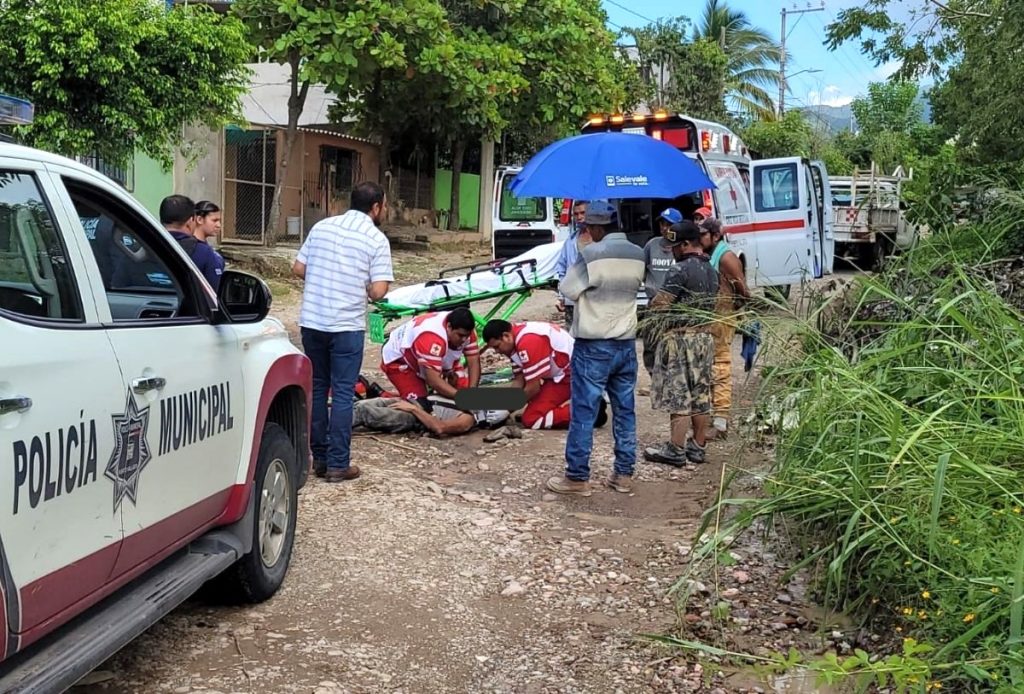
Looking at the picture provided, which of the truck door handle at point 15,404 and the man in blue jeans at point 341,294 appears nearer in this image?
the truck door handle at point 15,404

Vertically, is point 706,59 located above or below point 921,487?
above

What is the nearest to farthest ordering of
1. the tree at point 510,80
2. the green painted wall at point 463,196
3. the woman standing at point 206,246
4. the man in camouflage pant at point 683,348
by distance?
the woman standing at point 206,246 → the man in camouflage pant at point 683,348 → the tree at point 510,80 → the green painted wall at point 463,196

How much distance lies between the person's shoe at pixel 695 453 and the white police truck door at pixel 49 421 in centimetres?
451

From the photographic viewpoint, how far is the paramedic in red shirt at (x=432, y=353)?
7293 millimetres

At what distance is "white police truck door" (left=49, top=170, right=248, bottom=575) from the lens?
308cm

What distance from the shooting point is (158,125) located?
12172 mm

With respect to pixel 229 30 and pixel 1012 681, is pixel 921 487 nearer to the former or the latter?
pixel 1012 681

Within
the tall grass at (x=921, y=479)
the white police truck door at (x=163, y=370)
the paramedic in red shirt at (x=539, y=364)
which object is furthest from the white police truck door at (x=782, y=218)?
the white police truck door at (x=163, y=370)

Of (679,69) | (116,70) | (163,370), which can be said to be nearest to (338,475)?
(163,370)

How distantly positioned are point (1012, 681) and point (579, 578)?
2.27 metres

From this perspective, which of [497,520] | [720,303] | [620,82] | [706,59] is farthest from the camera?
[706,59]

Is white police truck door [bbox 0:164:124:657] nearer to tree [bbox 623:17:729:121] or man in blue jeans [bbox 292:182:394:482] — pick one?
man in blue jeans [bbox 292:182:394:482]

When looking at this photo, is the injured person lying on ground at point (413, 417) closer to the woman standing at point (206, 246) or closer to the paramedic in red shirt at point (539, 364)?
the paramedic in red shirt at point (539, 364)

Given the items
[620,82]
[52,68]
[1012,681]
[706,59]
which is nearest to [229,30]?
[52,68]
